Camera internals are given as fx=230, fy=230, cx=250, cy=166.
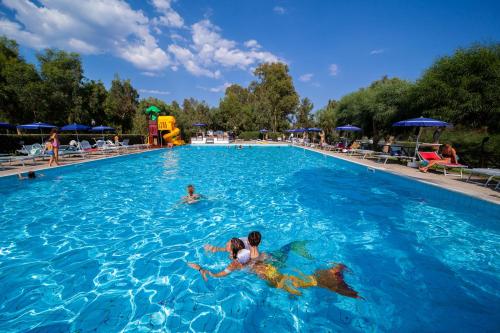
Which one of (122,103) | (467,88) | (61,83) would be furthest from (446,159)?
(122,103)

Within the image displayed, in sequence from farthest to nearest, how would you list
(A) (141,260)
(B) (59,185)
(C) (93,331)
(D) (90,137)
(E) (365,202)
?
(D) (90,137) < (B) (59,185) < (E) (365,202) < (A) (141,260) < (C) (93,331)

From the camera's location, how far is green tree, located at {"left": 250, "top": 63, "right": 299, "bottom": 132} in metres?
48.1

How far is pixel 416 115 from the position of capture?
51.9 feet

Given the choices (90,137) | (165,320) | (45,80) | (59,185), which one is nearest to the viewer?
(165,320)

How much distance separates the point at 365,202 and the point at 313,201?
184 centimetres

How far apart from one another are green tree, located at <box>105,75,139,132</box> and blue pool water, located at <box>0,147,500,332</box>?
3202 centimetres

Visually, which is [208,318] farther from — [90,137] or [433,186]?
[90,137]

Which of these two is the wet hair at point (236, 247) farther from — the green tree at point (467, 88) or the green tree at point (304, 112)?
the green tree at point (304, 112)

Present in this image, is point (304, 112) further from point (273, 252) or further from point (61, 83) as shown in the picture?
point (273, 252)

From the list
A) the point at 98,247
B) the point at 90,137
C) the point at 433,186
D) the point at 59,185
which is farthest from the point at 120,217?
the point at 90,137

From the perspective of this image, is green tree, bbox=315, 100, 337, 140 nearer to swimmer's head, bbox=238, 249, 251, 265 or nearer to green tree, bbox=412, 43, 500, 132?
green tree, bbox=412, 43, 500, 132

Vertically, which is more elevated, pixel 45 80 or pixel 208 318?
pixel 45 80

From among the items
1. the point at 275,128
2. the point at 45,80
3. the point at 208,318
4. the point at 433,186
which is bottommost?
the point at 208,318

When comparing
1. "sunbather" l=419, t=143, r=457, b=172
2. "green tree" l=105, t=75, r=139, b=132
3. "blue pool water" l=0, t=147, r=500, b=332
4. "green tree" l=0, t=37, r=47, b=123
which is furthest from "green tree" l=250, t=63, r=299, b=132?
"blue pool water" l=0, t=147, r=500, b=332
